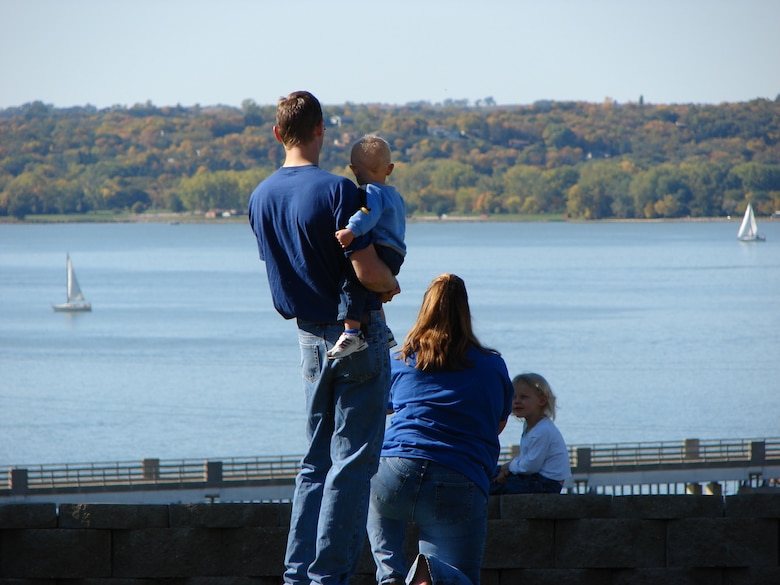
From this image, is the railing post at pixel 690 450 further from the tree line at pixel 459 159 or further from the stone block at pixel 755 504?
the tree line at pixel 459 159

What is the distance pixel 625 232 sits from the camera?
18025 centimetres

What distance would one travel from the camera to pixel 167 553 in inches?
143

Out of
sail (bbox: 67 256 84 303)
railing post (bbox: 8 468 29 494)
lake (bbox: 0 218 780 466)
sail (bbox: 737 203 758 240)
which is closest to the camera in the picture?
railing post (bbox: 8 468 29 494)

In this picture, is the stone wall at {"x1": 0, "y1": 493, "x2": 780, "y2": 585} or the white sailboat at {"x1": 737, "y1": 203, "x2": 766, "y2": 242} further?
the white sailboat at {"x1": 737, "y1": 203, "x2": 766, "y2": 242}

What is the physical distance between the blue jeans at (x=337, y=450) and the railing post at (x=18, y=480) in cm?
1968

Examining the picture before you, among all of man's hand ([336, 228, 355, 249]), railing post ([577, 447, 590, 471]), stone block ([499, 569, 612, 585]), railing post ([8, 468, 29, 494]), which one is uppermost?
man's hand ([336, 228, 355, 249])

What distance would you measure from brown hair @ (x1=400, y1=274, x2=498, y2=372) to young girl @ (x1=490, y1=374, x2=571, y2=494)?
3.14 ft

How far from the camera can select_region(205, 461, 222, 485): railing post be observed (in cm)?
2167

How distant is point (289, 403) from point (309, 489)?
40.8 m

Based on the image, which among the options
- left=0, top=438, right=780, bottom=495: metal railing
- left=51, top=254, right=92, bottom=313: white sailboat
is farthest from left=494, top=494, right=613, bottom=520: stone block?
left=51, top=254, right=92, bottom=313: white sailboat

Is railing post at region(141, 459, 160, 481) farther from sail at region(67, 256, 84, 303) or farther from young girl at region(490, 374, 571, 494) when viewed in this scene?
sail at region(67, 256, 84, 303)

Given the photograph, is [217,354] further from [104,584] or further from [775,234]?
[775,234]

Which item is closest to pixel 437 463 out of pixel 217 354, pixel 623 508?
pixel 623 508

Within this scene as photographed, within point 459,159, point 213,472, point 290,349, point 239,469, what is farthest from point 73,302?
point 459,159
